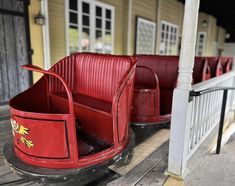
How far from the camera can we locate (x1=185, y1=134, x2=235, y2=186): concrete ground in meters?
2.00

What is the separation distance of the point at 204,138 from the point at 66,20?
146 inches

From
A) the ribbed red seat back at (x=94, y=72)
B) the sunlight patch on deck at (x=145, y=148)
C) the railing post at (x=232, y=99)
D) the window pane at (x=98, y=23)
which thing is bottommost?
the sunlight patch on deck at (x=145, y=148)

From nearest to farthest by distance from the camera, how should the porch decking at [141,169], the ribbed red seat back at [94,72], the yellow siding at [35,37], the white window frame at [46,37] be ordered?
the porch decking at [141,169]
the ribbed red seat back at [94,72]
the yellow siding at [35,37]
the white window frame at [46,37]

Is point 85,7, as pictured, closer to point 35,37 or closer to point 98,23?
point 98,23

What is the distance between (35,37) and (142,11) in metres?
4.15

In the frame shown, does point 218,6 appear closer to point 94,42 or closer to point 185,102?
point 94,42

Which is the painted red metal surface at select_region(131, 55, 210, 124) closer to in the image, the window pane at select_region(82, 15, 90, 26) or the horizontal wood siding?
the window pane at select_region(82, 15, 90, 26)

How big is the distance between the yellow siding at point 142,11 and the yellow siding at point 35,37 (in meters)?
3.32

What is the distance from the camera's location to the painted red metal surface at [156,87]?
2.74 m

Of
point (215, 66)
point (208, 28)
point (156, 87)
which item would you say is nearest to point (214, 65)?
point (215, 66)

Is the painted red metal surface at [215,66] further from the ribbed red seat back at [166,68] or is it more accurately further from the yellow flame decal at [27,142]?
the yellow flame decal at [27,142]

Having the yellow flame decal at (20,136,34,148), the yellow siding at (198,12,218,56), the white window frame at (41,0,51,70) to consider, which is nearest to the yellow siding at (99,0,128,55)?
the white window frame at (41,0,51,70)

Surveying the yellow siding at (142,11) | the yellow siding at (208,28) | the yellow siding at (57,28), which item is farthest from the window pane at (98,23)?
the yellow siding at (208,28)

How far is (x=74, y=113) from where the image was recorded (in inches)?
71.9
